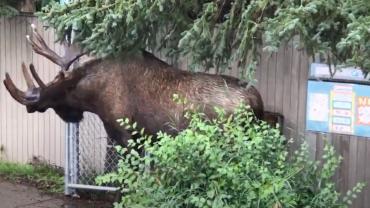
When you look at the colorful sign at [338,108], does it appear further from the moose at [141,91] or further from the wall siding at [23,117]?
the wall siding at [23,117]

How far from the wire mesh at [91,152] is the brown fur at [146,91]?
6.06ft

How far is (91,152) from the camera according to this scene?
8.54 meters

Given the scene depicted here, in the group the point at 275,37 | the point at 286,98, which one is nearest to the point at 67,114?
the point at 286,98

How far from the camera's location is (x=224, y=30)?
473 cm

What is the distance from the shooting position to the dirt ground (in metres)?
7.92

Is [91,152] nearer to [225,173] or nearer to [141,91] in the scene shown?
[141,91]

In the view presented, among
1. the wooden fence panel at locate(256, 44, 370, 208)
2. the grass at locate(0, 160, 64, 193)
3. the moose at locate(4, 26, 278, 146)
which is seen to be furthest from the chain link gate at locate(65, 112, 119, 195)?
the wooden fence panel at locate(256, 44, 370, 208)

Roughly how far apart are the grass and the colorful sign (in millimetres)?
3315

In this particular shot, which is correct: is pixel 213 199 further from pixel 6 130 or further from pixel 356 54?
pixel 6 130

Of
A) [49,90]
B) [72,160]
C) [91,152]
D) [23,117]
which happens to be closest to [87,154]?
[91,152]

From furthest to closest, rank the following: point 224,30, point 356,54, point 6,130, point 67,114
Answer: point 6,130 → point 67,114 → point 224,30 → point 356,54

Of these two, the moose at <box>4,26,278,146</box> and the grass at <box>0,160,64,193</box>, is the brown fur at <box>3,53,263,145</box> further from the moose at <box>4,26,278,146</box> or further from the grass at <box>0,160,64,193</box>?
the grass at <box>0,160,64,193</box>

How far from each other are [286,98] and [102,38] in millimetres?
2673

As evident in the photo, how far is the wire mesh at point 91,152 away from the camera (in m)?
8.28
